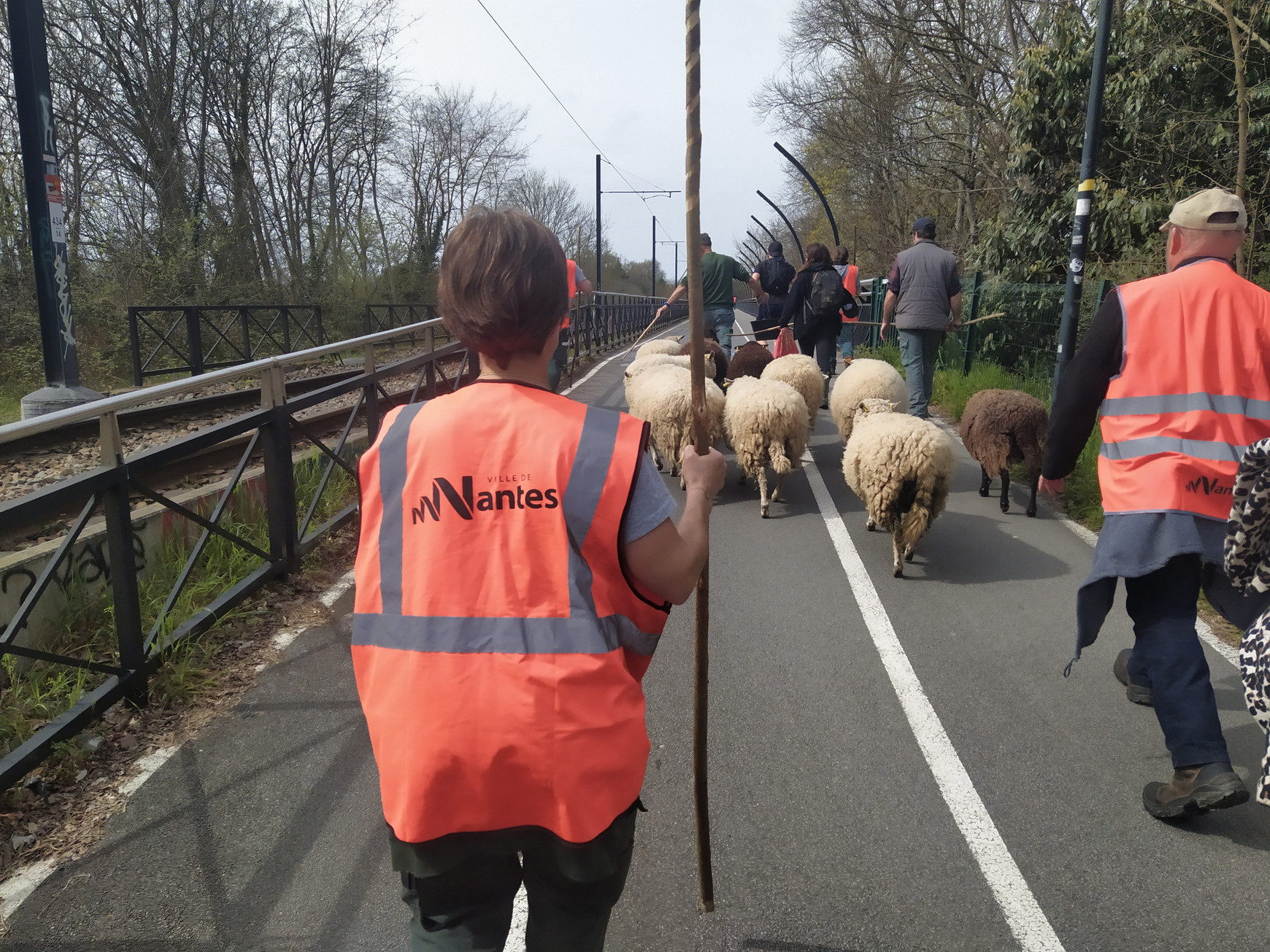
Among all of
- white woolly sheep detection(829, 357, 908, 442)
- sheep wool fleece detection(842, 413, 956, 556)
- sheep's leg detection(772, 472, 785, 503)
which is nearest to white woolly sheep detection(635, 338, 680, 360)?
white woolly sheep detection(829, 357, 908, 442)

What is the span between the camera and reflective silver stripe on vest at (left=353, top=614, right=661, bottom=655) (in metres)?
1.38

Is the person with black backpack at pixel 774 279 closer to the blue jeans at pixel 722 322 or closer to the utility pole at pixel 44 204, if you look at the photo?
the blue jeans at pixel 722 322

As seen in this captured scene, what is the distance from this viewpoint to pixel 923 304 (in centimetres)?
816

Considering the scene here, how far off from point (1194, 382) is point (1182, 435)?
0.18 meters

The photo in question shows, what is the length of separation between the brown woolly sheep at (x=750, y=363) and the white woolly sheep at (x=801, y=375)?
0.70 meters

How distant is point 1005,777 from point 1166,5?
11.6 meters

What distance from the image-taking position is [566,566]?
Result: 1395 millimetres

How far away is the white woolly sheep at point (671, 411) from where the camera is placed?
24.3 feet

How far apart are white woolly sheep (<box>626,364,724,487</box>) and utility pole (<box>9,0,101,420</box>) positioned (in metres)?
5.63

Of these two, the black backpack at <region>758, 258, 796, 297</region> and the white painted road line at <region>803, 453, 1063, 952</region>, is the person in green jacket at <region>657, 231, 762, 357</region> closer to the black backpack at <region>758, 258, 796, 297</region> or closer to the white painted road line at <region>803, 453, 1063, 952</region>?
the black backpack at <region>758, 258, 796, 297</region>

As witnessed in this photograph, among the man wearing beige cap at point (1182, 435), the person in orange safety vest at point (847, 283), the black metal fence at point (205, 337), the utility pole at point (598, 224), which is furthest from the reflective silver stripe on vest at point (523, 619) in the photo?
the utility pole at point (598, 224)

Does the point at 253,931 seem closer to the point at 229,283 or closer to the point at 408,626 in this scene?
the point at 408,626

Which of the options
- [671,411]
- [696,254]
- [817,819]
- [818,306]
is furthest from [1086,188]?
[696,254]

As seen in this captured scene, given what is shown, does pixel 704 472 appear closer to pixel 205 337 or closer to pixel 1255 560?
pixel 1255 560
